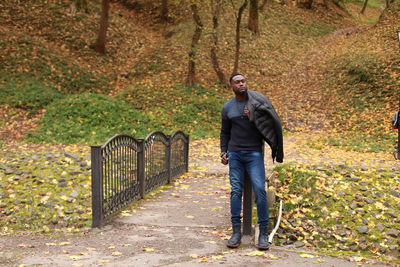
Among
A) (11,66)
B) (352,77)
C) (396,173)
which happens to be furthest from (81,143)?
(352,77)

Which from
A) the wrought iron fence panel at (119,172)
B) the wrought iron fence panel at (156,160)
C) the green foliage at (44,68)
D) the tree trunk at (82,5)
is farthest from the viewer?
the tree trunk at (82,5)

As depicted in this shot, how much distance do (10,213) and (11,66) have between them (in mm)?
15125

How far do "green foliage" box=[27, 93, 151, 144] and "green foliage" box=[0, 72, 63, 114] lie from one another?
885 mm

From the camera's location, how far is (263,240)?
5309 mm

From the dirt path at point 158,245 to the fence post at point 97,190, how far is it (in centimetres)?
18

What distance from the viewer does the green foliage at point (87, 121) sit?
15.7m

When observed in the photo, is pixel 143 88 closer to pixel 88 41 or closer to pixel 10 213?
pixel 88 41

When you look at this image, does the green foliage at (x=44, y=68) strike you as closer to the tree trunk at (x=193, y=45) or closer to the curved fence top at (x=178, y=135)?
the tree trunk at (x=193, y=45)

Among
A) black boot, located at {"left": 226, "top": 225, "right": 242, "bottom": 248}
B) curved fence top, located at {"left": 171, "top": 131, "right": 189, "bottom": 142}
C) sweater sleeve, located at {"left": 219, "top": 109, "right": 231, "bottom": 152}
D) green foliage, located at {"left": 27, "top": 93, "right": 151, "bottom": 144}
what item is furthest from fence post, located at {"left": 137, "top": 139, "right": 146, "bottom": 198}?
green foliage, located at {"left": 27, "top": 93, "right": 151, "bottom": 144}

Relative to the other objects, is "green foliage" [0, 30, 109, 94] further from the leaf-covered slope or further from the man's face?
the man's face

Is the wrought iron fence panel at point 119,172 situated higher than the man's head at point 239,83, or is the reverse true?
the man's head at point 239,83

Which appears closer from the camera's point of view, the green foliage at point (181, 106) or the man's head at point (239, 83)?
the man's head at point (239, 83)

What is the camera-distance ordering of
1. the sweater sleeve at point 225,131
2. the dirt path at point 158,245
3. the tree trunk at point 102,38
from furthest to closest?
the tree trunk at point 102,38 → the sweater sleeve at point 225,131 → the dirt path at point 158,245

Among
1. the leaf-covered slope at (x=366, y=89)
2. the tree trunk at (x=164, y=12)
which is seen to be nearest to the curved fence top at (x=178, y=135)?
the leaf-covered slope at (x=366, y=89)
